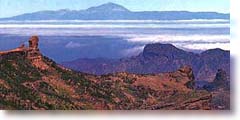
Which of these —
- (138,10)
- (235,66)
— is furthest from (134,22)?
(235,66)

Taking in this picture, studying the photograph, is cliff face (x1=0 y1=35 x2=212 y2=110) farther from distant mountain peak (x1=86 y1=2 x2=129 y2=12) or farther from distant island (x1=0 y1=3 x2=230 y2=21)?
distant mountain peak (x1=86 y1=2 x2=129 y2=12)

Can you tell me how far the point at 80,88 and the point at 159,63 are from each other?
0.33 meters

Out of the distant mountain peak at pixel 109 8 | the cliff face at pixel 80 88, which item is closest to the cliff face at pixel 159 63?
the cliff face at pixel 80 88

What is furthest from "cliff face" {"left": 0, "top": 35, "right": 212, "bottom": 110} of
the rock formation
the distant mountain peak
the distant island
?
the distant mountain peak

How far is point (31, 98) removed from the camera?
243 centimetres

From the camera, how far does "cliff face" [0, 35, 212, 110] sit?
2416 millimetres

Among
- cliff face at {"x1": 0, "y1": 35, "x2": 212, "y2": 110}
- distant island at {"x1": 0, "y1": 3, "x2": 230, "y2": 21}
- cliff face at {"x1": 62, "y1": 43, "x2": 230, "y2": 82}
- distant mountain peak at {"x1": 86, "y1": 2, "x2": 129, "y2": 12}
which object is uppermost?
distant mountain peak at {"x1": 86, "y1": 2, "x2": 129, "y2": 12}

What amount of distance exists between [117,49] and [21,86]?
404 mm

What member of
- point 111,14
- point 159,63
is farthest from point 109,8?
point 159,63

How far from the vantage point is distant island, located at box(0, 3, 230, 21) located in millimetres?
2398

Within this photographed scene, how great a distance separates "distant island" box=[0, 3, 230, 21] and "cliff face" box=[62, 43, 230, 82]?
117 mm

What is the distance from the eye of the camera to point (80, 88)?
8.03ft

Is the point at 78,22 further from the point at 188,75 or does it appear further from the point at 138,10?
the point at 188,75

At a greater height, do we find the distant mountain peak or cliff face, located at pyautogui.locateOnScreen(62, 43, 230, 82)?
the distant mountain peak
